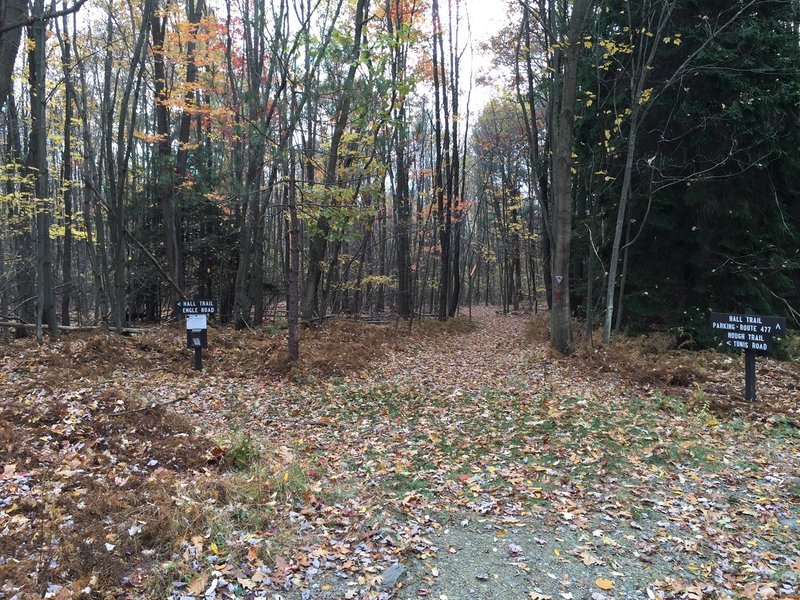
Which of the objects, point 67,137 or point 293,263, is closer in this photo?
point 293,263

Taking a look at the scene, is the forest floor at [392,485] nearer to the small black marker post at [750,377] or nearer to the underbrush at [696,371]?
the underbrush at [696,371]

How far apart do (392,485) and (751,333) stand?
6.09 metres

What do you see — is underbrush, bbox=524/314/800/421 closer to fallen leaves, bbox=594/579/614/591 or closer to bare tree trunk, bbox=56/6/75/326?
fallen leaves, bbox=594/579/614/591

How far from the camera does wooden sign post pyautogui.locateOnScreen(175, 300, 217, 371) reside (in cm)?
966

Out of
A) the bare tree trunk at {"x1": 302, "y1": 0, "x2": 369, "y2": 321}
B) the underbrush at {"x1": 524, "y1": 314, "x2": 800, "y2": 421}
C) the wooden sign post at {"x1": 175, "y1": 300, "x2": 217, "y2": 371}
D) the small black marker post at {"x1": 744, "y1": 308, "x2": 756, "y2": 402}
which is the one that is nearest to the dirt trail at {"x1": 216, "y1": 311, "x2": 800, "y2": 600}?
the underbrush at {"x1": 524, "y1": 314, "x2": 800, "y2": 421}

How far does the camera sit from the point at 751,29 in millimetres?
10797

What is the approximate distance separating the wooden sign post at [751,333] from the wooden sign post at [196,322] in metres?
9.30

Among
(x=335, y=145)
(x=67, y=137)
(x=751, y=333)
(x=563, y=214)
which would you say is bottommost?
(x=751, y=333)

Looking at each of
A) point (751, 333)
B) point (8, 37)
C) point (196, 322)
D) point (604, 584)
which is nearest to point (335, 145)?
point (196, 322)

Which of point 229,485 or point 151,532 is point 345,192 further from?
point 151,532

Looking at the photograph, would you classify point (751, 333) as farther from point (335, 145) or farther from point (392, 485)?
point (335, 145)

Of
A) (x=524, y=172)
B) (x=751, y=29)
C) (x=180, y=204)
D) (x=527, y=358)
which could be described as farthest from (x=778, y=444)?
(x=524, y=172)

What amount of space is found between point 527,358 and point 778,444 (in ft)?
20.7

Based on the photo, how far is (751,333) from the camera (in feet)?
24.0
